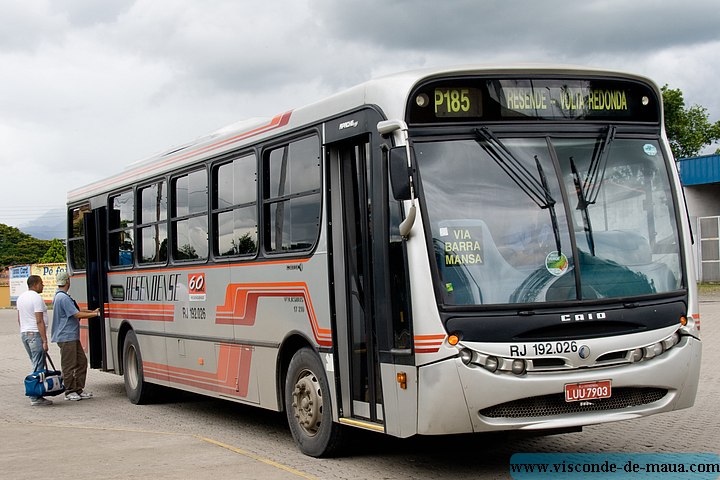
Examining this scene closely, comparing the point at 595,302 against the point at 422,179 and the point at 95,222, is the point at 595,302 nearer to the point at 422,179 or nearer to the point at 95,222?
the point at 422,179

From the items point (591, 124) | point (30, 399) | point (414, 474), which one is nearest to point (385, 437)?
point (414, 474)

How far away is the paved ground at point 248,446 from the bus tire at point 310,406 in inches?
6.6

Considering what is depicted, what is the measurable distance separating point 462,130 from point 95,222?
9.45 metres

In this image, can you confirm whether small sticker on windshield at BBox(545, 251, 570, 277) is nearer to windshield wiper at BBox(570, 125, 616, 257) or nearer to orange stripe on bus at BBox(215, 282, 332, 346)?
windshield wiper at BBox(570, 125, 616, 257)

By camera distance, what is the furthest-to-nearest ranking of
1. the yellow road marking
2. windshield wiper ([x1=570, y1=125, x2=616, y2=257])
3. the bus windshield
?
1. the yellow road marking
2. windshield wiper ([x1=570, y1=125, x2=616, y2=257])
3. the bus windshield

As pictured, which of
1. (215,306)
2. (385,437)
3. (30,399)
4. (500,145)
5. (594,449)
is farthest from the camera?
(30,399)

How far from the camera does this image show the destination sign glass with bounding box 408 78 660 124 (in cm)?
824

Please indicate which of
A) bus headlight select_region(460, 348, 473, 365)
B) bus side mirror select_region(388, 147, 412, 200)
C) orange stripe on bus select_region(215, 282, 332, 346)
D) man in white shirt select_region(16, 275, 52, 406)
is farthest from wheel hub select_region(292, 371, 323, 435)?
man in white shirt select_region(16, 275, 52, 406)

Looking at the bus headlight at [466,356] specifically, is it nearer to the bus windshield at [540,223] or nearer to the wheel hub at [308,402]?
the bus windshield at [540,223]

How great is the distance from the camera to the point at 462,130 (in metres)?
8.22

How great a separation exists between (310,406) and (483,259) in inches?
104

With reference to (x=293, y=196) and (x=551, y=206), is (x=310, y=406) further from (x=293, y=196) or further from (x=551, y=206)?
(x=551, y=206)

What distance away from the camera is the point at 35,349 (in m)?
15.2

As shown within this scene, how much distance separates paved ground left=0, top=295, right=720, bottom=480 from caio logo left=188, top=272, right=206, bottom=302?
1.52 m
